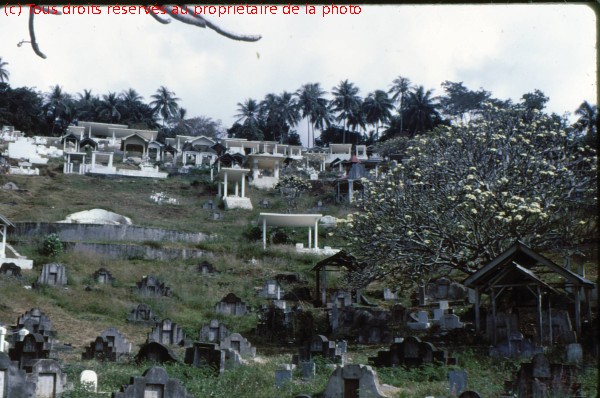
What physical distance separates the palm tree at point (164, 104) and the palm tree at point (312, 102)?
19.1 meters

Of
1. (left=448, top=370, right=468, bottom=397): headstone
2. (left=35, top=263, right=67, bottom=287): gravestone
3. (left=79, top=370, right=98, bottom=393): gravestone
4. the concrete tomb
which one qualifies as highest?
(left=35, top=263, right=67, bottom=287): gravestone

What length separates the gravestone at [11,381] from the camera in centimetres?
1048

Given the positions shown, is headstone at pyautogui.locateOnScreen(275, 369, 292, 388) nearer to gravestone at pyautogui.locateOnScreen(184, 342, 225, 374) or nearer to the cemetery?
→ the cemetery

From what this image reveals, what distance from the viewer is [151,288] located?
2808cm

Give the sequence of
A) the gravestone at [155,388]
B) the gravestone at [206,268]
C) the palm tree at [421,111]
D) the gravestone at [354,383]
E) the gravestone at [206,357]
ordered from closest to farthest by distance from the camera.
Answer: the gravestone at [155,388], the gravestone at [354,383], the gravestone at [206,357], the gravestone at [206,268], the palm tree at [421,111]

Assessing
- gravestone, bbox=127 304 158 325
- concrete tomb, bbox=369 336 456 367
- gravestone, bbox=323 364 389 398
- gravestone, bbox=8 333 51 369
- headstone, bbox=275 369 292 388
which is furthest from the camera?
gravestone, bbox=127 304 158 325

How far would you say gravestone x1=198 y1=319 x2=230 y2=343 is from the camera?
826 inches

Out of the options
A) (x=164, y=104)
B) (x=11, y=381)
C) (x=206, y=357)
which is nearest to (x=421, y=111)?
(x=164, y=104)

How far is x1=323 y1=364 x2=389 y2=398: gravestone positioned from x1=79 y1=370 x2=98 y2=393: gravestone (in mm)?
4361

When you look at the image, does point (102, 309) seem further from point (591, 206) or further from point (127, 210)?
point (127, 210)

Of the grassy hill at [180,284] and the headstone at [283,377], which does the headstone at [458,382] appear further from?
the headstone at [283,377]

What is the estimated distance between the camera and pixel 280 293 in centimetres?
2983

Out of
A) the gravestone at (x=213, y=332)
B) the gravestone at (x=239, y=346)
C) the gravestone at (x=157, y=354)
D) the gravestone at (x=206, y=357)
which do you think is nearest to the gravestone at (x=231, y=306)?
the gravestone at (x=213, y=332)

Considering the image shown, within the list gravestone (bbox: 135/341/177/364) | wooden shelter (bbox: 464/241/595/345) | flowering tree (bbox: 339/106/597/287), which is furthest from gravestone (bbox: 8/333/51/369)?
wooden shelter (bbox: 464/241/595/345)
